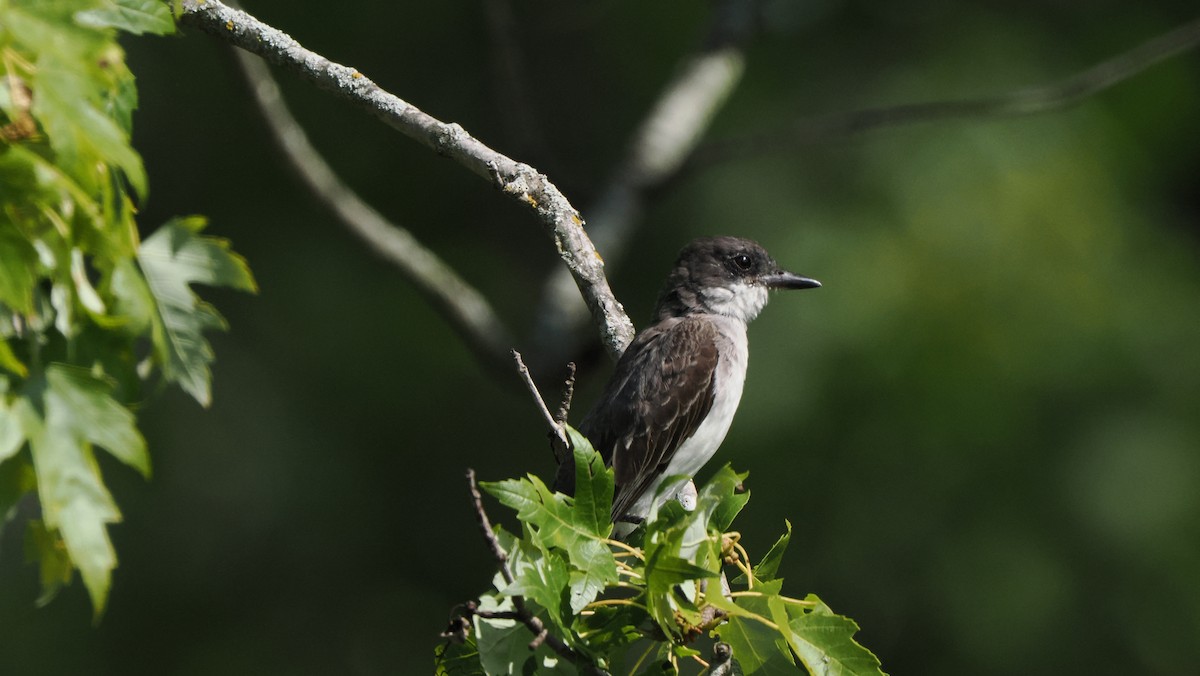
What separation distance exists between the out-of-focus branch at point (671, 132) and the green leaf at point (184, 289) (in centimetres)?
410

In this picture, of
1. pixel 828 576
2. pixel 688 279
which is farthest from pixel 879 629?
pixel 688 279

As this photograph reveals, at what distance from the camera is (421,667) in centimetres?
1298

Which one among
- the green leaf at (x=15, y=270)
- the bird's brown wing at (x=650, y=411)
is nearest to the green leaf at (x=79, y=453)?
the green leaf at (x=15, y=270)

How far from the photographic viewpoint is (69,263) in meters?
2.73

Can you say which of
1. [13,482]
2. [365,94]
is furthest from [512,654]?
[365,94]

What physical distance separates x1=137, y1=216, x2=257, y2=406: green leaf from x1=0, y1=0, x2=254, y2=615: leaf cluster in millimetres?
310

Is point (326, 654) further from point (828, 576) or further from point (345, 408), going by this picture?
point (828, 576)

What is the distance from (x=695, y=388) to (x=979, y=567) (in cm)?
508

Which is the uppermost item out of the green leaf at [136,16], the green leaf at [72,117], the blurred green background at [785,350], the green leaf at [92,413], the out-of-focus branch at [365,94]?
the green leaf at [136,16]

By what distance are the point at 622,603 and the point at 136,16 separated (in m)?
1.75

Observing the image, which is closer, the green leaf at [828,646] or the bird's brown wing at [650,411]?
the green leaf at [828,646]

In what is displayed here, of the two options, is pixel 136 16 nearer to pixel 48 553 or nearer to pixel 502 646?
pixel 48 553

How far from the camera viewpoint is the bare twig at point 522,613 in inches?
113

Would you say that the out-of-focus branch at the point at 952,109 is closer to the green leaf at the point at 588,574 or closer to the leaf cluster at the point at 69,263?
the green leaf at the point at 588,574
